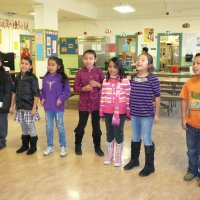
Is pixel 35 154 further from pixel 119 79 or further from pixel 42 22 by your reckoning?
pixel 42 22

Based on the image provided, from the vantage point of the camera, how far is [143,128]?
2979 millimetres

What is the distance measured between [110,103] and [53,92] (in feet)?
2.41

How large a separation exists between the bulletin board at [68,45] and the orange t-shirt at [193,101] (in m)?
9.34

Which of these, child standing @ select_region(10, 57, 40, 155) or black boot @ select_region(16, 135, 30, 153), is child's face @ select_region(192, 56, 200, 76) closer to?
child standing @ select_region(10, 57, 40, 155)

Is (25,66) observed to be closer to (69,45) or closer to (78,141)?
(78,141)

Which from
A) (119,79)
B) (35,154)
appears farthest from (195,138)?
(35,154)

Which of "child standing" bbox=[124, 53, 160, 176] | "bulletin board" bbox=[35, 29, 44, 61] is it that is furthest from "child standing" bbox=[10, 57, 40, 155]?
"bulletin board" bbox=[35, 29, 44, 61]

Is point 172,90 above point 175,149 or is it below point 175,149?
above

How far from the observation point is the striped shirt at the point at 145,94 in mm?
2898

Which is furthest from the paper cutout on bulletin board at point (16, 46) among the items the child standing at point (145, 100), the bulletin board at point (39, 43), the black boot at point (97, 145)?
the child standing at point (145, 100)

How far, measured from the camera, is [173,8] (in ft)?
33.2

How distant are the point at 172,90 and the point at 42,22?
3.82m

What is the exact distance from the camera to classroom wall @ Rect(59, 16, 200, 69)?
33.2ft

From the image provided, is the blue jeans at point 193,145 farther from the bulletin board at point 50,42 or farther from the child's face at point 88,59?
the bulletin board at point 50,42
